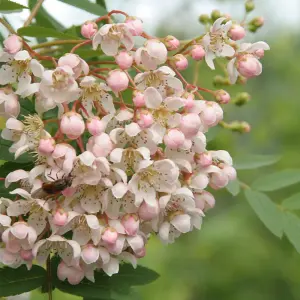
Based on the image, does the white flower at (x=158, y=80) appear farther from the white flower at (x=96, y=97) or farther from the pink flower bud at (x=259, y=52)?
the pink flower bud at (x=259, y=52)

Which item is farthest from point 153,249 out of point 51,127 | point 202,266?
point 51,127

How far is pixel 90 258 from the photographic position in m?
1.73

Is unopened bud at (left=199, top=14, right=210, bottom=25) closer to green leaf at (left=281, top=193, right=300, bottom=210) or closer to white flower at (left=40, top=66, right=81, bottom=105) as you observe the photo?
green leaf at (left=281, top=193, right=300, bottom=210)

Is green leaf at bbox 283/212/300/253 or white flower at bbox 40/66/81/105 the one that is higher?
white flower at bbox 40/66/81/105

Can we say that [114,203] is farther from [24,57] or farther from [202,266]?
[202,266]

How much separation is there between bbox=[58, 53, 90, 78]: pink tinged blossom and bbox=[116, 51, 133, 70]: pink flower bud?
0.10m

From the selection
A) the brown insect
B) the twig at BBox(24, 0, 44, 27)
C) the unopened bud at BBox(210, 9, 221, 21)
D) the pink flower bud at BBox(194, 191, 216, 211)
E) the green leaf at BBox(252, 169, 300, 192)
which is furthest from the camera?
the green leaf at BBox(252, 169, 300, 192)

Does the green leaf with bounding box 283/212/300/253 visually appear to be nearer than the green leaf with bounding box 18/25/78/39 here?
No

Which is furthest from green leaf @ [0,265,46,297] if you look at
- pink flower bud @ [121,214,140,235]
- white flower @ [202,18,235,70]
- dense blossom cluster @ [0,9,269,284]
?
white flower @ [202,18,235,70]

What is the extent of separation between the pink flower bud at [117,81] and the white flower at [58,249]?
0.44m

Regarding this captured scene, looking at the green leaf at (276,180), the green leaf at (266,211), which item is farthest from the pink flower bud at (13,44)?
the green leaf at (276,180)

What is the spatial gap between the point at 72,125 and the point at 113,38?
298 mm

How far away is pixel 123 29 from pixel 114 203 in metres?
0.48

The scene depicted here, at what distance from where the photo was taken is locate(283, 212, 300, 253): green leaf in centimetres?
229
